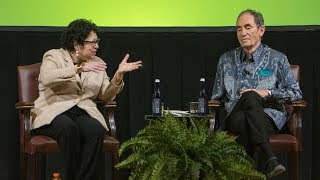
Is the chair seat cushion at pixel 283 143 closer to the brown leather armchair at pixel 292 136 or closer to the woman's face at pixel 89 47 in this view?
the brown leather armchair at pixel 292 136

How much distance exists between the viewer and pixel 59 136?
13.6 ft

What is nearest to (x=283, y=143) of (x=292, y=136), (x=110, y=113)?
(x=292, y=136)

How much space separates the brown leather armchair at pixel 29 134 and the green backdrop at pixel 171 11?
743 mm

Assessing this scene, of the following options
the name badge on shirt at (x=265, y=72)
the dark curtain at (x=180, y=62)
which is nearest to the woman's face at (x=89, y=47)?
the dark curtain at (x=180, y=62)

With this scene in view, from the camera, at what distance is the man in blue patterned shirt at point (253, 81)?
4273mm

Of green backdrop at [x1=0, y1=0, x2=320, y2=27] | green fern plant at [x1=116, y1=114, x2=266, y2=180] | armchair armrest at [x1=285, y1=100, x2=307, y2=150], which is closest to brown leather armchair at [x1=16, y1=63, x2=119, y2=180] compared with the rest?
green backdrop at [x1=0, y1=0, x2=320, y2=27]

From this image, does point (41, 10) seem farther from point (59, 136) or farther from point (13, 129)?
point (59, 136)

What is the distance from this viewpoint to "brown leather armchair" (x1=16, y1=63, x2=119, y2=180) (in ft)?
13.7

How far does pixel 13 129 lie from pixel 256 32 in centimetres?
196

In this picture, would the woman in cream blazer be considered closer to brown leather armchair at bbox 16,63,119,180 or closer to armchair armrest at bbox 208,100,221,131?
brown leather armchair at bbox 16,63,119,180

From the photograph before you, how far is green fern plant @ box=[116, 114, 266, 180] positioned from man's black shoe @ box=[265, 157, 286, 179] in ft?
2.80

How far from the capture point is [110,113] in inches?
177

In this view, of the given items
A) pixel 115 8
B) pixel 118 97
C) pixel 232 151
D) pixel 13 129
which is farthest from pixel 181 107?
pixel 232 151

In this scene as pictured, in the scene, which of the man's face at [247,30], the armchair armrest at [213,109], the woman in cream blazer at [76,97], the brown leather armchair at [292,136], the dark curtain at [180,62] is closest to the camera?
the woman in cream blazer at [76,97]
